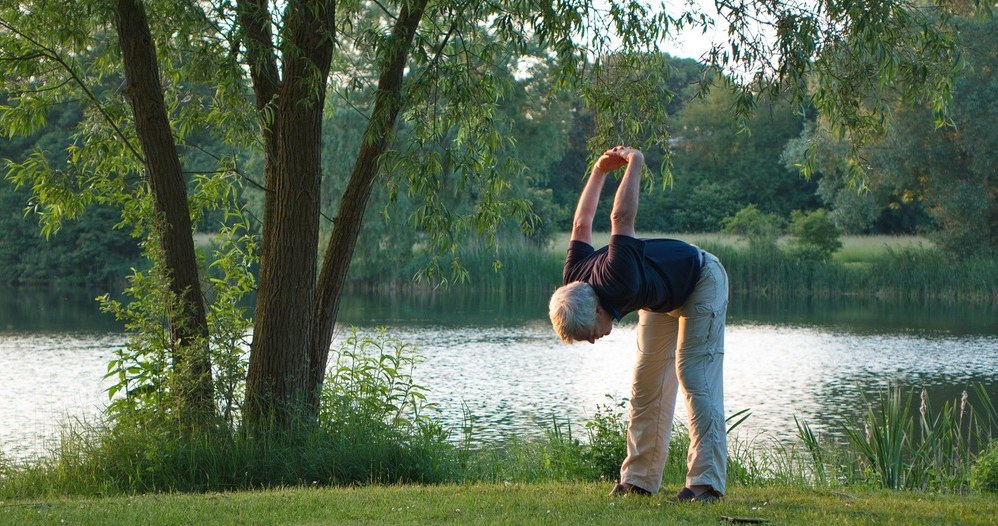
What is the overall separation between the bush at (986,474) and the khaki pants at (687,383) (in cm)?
220

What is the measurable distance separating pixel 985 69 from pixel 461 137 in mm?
22394

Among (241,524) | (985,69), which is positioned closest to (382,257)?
(985,69)

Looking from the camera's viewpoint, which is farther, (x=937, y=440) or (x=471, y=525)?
(x=937, y=440)

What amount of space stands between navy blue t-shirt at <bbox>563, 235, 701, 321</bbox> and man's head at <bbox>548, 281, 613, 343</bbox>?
57 mm

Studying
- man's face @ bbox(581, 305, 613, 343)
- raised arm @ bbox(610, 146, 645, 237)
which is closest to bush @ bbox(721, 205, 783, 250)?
raised arm @ bbox(610, 146, 645, 237)

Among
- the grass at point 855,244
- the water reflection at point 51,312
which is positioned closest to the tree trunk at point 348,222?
the water reflection at point 51,312

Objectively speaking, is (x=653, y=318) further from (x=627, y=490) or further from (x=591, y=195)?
(x=627, y=490)

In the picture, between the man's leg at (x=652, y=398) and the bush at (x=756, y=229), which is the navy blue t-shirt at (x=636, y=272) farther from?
the bush at (x=756, y=229)

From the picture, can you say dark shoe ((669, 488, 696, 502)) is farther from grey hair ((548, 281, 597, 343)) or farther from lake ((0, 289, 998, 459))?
lake ((0, 289, 998, 459))

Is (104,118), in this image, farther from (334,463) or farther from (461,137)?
(334,463)

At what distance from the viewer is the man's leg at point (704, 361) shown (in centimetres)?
476

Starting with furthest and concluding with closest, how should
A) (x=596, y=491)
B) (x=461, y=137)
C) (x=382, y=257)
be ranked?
(x=382, y=257)
(x=461, y=137)
(x=596, y=491)

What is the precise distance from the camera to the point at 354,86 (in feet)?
26.5

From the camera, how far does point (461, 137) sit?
7938mm
